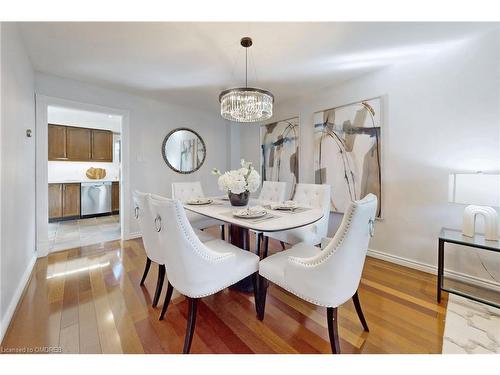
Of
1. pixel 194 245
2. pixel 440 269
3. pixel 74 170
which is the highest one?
pixel 74 170

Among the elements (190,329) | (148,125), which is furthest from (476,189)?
(148,125)

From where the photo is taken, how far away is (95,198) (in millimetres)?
4957

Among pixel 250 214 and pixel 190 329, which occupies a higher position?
pixel 250 214

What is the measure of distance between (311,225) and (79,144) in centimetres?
538

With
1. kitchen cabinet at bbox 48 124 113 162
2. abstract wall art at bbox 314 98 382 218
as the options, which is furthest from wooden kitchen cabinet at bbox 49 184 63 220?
abstract wall art at bbox 314 98 382 218

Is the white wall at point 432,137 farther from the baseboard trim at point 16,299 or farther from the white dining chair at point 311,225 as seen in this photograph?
the baseboard trim at point 16,299

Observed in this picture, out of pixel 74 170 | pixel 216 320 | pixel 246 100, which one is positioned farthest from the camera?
pixel 74 170

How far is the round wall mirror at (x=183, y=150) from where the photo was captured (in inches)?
149

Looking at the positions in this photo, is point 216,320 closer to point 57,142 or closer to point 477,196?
point 477,196

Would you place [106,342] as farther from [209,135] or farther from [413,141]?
[209,135]

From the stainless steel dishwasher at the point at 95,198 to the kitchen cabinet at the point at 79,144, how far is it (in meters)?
0.63
